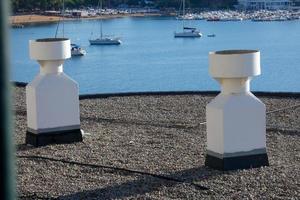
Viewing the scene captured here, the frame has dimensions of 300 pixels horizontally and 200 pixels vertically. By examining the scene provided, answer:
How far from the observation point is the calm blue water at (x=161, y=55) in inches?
1474

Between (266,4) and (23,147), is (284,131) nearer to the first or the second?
(23,147)

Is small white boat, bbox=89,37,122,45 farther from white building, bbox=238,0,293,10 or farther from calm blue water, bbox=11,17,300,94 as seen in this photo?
white building, bbox=238,0,293,10

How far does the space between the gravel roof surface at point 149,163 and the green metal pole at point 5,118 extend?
17.9 feet

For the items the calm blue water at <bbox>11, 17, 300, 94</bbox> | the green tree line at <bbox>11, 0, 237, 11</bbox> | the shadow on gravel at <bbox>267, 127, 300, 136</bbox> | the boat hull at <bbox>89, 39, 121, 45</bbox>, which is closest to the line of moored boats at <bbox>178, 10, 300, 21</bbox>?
the calm blue water at <bbox>11, 17, 300, 94</bbox>

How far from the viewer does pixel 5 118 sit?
1.02 metres

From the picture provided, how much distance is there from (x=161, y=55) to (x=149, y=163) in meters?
52.4

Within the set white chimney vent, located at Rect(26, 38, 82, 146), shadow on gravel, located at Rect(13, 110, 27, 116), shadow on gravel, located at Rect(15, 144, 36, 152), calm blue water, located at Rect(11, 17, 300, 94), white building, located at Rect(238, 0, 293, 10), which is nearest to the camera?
shadow on gravel, located at Rect(15, 144, 36, 152)

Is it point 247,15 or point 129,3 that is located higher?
point 129,3

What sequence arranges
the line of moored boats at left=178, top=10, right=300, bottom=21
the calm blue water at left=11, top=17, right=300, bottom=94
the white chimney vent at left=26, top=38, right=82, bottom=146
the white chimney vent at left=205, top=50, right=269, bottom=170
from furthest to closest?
the line of moored boats at left=178, top=10, right=300, bottom=21 < the calm blue water at left=11, top=17, right=300, bottom=94 < the white chimney vent at left=26, top=38, right=82, bottom=146 < the white chimney vent at left=205, top=50, right=269, bottom=170

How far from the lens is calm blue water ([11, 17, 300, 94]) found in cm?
3744

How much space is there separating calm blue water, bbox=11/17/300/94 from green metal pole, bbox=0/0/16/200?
18302 mm

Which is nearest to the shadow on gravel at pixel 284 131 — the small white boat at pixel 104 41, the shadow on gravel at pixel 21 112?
the shadow on gravel at pixel 21 112

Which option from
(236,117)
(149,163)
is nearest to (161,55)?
(149,163)

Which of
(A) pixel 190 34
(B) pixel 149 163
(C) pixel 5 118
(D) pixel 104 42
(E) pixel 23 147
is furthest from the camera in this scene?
(A) pixel 190 34
